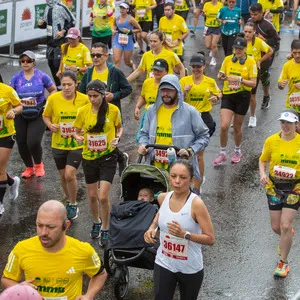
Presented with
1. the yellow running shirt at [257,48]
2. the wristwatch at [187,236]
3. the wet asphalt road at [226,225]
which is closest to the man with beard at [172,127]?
the wet asphalt road at [226,225]

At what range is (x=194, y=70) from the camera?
425 inches

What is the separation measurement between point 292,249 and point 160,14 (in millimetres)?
13405

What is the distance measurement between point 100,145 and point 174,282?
2.63 metres

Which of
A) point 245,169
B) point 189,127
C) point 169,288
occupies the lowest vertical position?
point 245,169

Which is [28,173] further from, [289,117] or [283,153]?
[289,117]

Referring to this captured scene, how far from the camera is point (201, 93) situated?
10766 millimetres

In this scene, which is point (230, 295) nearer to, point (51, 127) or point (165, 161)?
point (165, 161)

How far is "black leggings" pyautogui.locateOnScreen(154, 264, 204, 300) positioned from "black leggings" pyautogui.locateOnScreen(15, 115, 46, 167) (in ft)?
15.3

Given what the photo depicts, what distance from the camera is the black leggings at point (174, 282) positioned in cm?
640

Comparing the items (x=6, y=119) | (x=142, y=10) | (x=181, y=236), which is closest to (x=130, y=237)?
(x=181, y=236)

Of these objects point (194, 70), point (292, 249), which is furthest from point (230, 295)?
point (194, 70)

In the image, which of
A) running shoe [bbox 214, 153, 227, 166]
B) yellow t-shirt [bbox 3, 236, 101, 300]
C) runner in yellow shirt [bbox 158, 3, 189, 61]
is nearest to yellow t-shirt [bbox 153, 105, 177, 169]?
yellow t-shirt [bbox 3, 236, 101, 300]

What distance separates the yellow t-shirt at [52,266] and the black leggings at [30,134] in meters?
5.44

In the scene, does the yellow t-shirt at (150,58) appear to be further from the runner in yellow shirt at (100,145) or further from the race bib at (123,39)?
the race bib at (123,39)
